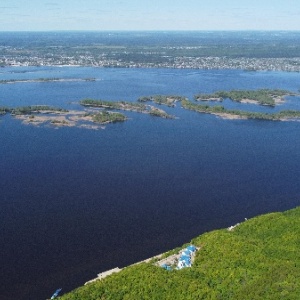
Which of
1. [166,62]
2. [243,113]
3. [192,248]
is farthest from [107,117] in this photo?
[166,62]

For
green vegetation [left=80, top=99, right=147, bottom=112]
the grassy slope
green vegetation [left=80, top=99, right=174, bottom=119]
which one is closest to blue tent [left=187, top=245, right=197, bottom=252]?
the grassy slope

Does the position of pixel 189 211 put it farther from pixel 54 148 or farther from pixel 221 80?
pixel 221 80

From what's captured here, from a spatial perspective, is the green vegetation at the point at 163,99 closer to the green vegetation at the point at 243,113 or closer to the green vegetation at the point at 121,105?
the green vegetation at the point at 121,105

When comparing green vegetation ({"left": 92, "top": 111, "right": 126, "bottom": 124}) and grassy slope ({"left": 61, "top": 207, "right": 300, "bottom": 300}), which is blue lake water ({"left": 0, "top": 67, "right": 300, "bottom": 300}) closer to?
green vegetation ({"left": 92, "top": 111, "right": 126, "bottom": 124})

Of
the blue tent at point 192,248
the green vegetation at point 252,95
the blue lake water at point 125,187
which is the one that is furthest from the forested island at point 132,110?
the blue tent at point 192,248

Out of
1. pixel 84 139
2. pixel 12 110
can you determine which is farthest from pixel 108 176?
pixel 12 110

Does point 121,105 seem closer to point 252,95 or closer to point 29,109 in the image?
point 29,109
